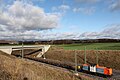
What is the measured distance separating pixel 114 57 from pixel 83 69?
60.3 feet

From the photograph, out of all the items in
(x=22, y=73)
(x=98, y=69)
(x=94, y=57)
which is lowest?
(x=98, y=69)

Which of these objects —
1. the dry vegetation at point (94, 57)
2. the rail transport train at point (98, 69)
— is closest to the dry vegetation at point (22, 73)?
the rail transport train at point (98, 69)

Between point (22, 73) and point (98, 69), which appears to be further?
point (98, 69)

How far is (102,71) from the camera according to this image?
44031 millimetres

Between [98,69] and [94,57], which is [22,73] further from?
[94,57]

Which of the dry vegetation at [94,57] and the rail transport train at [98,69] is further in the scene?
the dry vegetation at [94,57]

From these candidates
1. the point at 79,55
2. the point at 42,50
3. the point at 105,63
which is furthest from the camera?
the point at 42,50

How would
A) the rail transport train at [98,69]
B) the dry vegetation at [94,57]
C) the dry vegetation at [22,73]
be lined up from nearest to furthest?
the dry vegetation at [22,73] < the rail transport train at [98,69] < the dry vegetation at [94,57]

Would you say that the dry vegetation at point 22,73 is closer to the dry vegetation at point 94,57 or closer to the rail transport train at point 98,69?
the rail transport train at point 98,69

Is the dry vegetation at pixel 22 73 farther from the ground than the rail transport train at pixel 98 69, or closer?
farther from the ground

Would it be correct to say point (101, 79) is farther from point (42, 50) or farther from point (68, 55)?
point (42, 50)

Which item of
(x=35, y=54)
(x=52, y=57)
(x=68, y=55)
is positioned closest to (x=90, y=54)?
(x=68, y=55)

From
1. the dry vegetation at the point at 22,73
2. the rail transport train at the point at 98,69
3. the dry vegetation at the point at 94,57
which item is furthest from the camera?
the dry vegetation at the point at 94,57

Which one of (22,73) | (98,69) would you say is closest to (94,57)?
(98,69)
